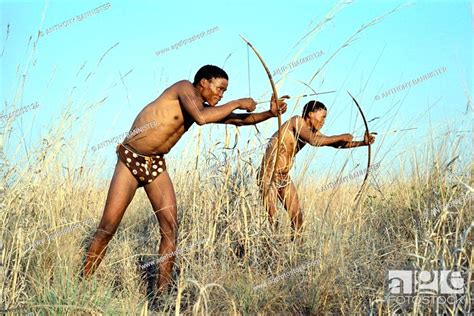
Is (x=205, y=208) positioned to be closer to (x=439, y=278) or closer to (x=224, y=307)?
(x=224, y=307)

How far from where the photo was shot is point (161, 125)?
3809mm

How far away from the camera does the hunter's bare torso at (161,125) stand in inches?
150

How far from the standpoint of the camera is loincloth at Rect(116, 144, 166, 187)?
3.81 metres

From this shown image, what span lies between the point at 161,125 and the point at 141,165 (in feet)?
1.05

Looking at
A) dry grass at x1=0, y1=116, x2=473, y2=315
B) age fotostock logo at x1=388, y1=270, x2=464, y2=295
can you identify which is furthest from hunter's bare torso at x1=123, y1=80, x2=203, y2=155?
age fotostock logo at x1=388, y1=270, x2=464, y2=295

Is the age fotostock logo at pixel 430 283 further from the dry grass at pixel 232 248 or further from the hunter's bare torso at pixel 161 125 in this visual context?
the hunter's bare torso at pixel 161 125

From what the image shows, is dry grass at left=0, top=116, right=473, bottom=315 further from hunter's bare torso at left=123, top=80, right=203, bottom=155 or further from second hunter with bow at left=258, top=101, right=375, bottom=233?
hunter's bare torso at left=123, top=80, right=203, bottom=155

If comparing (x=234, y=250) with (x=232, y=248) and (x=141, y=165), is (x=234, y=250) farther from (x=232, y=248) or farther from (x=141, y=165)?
(x=141, y=165)

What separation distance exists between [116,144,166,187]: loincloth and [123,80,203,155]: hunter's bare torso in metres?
0.05

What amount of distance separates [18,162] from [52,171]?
93cm

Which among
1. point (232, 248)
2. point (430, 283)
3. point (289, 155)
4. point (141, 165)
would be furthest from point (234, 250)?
point (430, 283)

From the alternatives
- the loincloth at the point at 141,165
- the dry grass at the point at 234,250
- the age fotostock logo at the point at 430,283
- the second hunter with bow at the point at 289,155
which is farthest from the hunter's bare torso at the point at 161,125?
the age fotostock logo at the point at 430,283

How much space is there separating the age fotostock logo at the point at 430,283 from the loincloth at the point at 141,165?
1886 mm

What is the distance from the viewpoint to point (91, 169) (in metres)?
5.18
